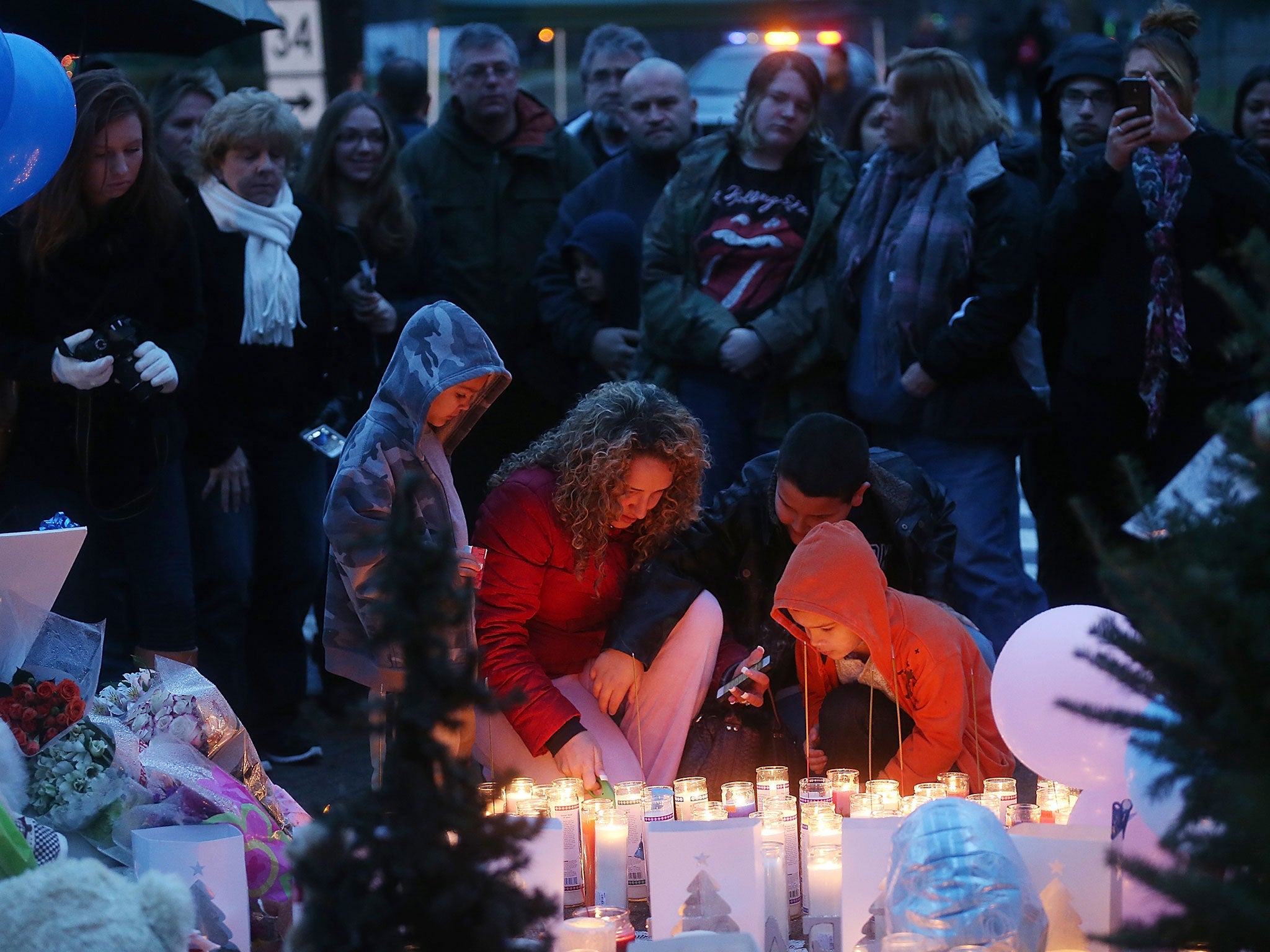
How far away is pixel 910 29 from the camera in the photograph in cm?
1485

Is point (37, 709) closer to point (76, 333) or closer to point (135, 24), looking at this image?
point (76, 333)

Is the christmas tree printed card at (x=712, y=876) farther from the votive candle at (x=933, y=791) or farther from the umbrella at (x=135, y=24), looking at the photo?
the umbrella at (x=135, y=24)

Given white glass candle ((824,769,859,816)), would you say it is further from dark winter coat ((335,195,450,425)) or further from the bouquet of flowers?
dark winter coat ((335,195,450,425))

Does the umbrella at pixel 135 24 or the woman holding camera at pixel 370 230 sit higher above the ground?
the umbrella at pixel 135 24

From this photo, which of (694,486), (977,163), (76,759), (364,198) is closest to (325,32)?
(364,198)

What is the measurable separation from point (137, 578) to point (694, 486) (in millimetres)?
1416

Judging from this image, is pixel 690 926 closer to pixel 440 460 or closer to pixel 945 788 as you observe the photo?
pixel 945 788

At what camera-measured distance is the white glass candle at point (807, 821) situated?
271 centimetres

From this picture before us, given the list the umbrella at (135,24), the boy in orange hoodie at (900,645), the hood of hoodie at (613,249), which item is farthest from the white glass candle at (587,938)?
the umbrella at (135,24)

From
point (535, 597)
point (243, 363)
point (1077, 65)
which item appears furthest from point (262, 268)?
point (1077, 65)

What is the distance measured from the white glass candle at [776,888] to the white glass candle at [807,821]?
0.07 meters

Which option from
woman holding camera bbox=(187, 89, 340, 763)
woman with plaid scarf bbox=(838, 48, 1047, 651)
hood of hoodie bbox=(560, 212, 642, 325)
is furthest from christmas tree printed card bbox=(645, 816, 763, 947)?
hood of hoodie bbox=(560, 212, 642, 325)

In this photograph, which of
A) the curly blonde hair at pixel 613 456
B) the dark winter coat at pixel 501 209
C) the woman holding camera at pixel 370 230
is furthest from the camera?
the dark winter coat at pixel 501 209

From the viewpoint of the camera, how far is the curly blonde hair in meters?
3.15
